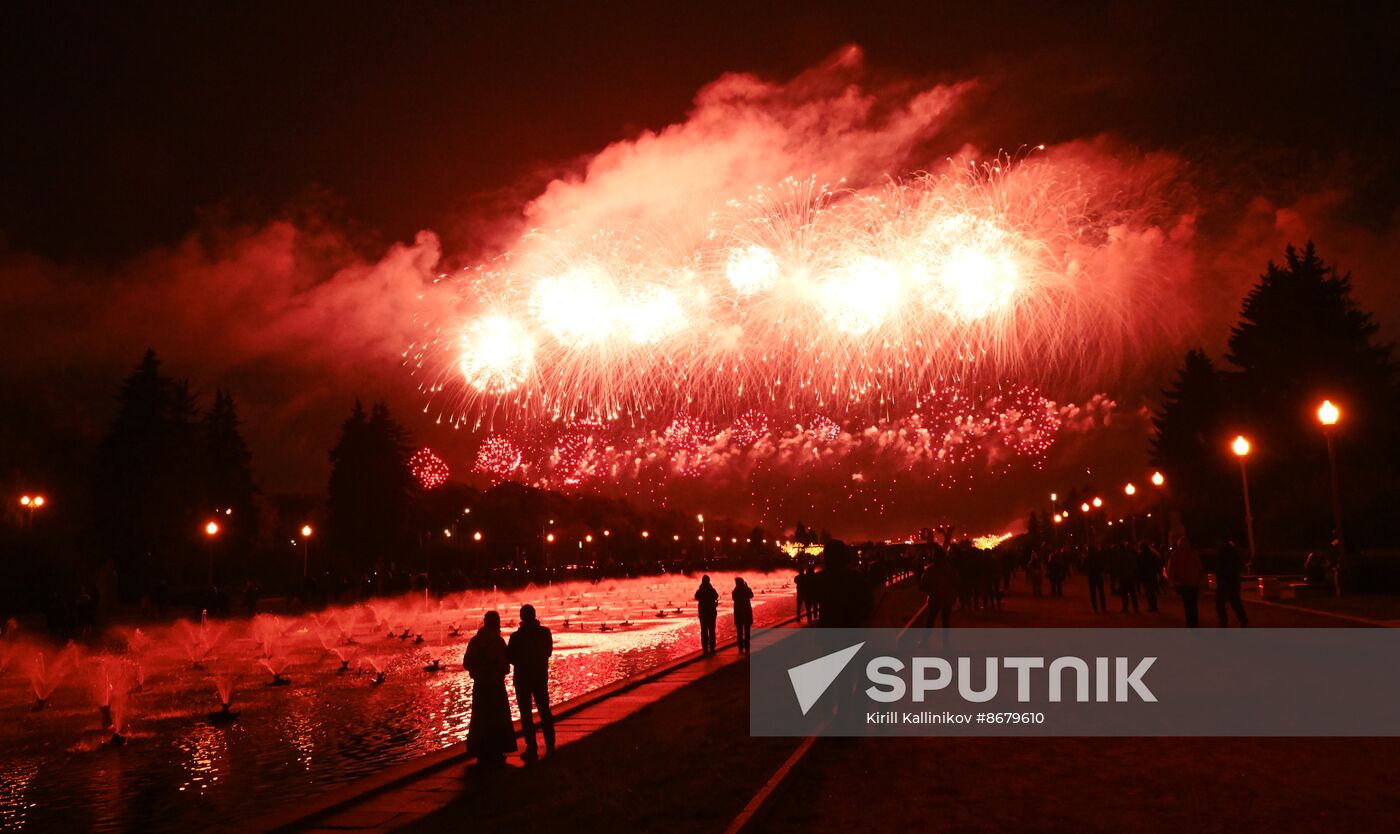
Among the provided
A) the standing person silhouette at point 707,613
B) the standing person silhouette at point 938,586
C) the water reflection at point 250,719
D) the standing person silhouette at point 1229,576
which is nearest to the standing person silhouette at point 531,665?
the water reflection at point 250,719

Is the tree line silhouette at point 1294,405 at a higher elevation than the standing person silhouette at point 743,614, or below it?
higher

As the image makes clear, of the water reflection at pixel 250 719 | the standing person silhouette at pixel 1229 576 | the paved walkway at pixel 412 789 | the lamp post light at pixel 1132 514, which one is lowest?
the water reflection at pixel 250 719

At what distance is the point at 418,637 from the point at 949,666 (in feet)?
56.5

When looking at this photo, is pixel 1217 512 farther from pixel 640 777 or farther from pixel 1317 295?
pixel 640 777

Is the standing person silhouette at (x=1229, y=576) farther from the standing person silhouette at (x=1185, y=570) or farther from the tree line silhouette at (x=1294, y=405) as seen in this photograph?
the tree line silhouette at (x=1294, y=405)

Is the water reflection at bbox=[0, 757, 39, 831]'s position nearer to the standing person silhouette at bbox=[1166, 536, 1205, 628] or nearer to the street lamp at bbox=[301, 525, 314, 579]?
the standing person silhouette at bbox=[1166, 536, 1205, 628]

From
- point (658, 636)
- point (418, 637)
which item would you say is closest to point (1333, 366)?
point (658, 636)

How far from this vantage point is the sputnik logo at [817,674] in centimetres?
1167

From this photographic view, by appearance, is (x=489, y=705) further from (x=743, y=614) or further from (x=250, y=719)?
(x=743, y=614)

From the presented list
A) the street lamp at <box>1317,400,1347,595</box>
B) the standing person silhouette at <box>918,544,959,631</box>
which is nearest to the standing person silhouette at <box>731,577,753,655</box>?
the standing person silhouette at <box>918,544,959,631</box>

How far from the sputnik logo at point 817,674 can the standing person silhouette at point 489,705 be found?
350cm

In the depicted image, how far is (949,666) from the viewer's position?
15.4 meters

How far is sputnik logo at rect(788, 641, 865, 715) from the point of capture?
38.3 ft

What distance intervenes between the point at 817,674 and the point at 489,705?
447 centimetres
